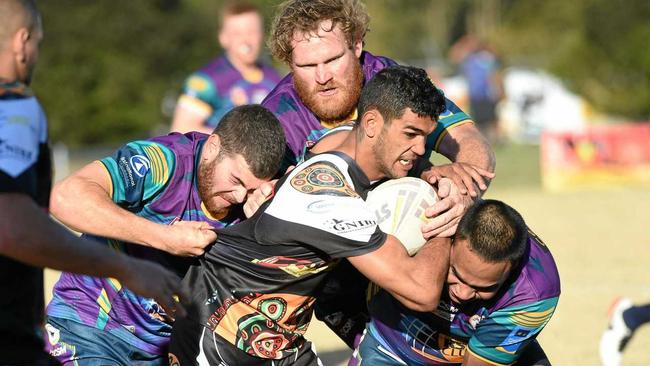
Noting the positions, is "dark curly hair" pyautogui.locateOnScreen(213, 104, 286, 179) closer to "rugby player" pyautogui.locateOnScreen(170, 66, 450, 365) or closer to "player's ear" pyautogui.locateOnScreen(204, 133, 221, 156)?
"player's ear" pyautogui.locateOnScreen(204, 133, 221, 156)

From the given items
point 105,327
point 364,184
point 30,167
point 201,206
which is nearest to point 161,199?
point 201,206

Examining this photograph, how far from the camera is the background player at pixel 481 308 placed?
4.80 m

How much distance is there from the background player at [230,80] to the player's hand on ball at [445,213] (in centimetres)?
521

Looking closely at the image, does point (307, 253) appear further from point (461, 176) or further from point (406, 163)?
point (461, 176)

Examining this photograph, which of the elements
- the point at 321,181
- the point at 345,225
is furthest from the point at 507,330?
the point at 321,181

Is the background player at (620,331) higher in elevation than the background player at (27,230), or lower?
lower

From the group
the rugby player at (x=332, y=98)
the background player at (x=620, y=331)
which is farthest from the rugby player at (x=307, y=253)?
the background player at (x=620, y=331)

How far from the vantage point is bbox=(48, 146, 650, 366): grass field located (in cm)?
844

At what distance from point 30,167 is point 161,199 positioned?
71.6 inches

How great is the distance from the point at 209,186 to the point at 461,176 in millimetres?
1244

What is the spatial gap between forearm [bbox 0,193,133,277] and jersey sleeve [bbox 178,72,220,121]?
6.63 metres

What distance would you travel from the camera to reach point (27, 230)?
3.23 metres

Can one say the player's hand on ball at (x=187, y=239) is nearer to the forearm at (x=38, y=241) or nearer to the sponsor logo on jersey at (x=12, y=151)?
the forearm at (x=38, y=241)

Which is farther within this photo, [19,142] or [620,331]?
[620,331]
